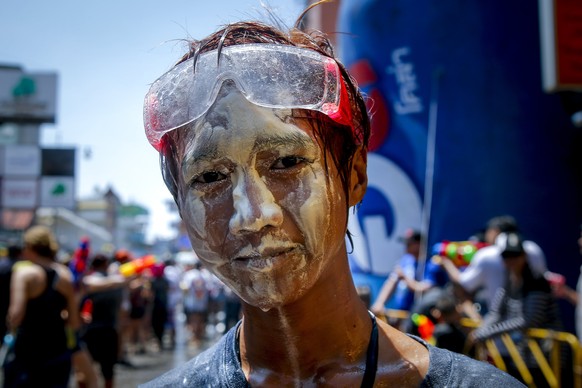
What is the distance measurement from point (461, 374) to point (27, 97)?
32155mm

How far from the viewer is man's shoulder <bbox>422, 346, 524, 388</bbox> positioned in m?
1.26

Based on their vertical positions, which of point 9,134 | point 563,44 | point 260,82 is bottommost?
point 260,82

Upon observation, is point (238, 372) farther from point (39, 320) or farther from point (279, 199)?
point (39, 320)

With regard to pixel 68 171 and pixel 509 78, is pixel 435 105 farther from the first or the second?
pixel 68 171

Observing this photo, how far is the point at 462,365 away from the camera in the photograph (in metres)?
1.30

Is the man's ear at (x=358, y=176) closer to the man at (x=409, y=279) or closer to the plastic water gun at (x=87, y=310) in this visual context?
the man at (x=409, y=279)

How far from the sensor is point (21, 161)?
2828 cm

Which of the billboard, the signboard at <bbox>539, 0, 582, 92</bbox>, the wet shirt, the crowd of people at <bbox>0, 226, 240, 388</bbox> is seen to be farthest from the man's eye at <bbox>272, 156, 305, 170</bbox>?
the signboard at <bbox>539, 0, 582, 92</bbox>

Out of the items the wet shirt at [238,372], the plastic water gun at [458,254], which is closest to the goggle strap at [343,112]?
the wet shirt at [238,372]

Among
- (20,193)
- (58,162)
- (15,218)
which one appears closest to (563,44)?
(58,162)

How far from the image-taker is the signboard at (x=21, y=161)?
28156 mm

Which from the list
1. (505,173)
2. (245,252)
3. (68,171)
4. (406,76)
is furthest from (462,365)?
(68,171)

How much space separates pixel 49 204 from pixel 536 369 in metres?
27.1

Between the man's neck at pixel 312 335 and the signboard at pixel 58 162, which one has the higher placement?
the signboard at pixel 58 162
